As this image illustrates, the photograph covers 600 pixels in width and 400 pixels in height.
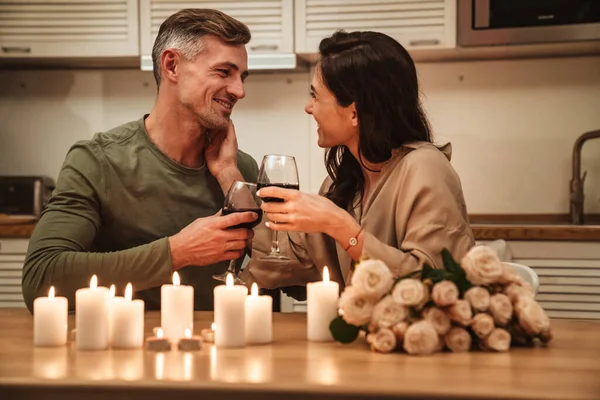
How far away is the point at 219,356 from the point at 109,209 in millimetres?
989

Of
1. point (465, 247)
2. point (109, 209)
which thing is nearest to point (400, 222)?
point (465, 247)

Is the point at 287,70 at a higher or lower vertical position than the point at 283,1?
lower

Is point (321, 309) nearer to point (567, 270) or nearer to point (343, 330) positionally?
point (343, 330)

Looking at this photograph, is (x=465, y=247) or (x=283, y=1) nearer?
(x=465, y=247)

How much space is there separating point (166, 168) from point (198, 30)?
39 centimetres

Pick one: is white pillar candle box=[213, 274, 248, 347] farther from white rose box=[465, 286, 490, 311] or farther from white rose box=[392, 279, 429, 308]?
white rose box=[465, 286, 490, 311]

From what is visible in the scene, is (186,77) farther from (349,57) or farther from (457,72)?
(457,72)

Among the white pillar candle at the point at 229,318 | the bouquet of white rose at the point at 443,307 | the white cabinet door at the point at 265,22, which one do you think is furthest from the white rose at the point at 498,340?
the white cabinet door at the point at 265,22

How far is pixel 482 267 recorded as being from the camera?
1.33 m

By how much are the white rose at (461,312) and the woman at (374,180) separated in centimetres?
36

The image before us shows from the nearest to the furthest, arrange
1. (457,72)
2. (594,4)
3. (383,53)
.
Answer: (383,53)
(594,4)
(457,72)

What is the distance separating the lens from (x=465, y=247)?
1.76 m

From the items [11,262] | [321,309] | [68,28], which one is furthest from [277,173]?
[68,28]

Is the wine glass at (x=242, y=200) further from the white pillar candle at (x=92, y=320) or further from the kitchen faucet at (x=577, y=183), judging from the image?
the kitchen faucet at (x=577, y=183)
